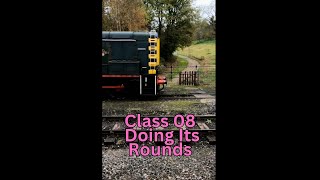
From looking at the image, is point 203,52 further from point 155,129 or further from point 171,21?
point 155,129

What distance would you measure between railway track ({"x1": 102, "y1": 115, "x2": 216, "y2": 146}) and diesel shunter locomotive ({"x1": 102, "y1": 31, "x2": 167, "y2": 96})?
3.89 m

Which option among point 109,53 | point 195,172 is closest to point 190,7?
point 109,53

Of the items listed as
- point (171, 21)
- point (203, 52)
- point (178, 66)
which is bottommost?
point (178, 66)

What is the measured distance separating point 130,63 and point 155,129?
5695mm

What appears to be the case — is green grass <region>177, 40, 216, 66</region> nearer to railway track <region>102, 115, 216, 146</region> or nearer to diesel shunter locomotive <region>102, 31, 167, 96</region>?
diesel shunter locomotive <region>102, 31, 167, 96</region>

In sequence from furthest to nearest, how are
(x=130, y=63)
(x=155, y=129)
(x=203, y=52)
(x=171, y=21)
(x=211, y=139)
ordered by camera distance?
(x=203, y=52) → (x=171, y=21) → (x=130, y=63) → (x=155, y=129) → (x=211, y=139)

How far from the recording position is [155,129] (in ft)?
23.8

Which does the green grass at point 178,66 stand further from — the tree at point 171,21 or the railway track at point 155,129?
the railway track at point 155,129

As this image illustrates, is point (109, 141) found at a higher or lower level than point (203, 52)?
lower

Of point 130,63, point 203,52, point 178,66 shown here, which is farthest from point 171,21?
point 130,63

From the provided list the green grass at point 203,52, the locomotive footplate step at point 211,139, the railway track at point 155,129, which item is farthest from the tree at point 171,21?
the locomotive footplate step at point 211,139

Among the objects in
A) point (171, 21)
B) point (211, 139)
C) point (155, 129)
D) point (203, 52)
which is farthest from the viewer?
point (203, 52)

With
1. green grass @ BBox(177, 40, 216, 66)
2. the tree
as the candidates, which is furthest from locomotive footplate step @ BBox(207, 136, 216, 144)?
green grass @ BBox(177, 40, 216, 66)
